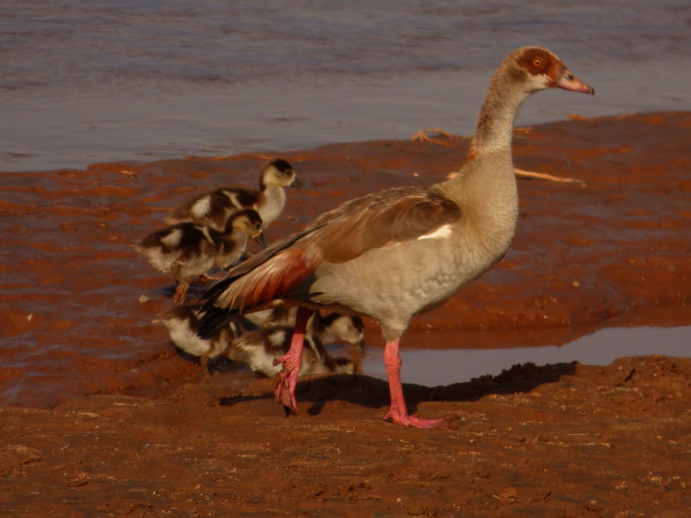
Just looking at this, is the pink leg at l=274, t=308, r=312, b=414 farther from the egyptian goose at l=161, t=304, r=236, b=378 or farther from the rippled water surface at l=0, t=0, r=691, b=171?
the rippled water surface at l=0, t=0, r=691, b=171

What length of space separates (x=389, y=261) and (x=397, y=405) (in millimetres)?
741

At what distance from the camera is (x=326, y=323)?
27.7 feet

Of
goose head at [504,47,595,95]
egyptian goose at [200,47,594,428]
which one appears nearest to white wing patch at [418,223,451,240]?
egyptian goose at [200,47,594,428]

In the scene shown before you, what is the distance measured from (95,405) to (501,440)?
94.1 inches

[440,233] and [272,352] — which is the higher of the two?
[440,233]

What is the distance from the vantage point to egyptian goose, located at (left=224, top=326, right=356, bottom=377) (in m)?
7.61

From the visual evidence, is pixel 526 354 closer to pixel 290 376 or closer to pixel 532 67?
pixel 532 67

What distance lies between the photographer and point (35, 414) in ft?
20.0

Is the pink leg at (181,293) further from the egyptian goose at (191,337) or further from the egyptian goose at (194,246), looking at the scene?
the egyptian goose at (191,337)

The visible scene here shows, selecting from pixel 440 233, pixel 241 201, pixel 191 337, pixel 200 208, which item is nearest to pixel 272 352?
pixel 191 337

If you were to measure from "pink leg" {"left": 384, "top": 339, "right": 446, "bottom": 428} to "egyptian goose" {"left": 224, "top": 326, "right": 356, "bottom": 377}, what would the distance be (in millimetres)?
1354

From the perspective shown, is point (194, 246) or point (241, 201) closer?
point (194, 246)

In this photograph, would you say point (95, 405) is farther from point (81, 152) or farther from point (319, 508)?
point (81, 152)

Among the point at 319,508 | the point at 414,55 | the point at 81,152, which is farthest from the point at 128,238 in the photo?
the point at 414,55
